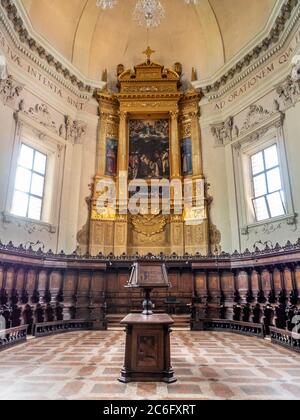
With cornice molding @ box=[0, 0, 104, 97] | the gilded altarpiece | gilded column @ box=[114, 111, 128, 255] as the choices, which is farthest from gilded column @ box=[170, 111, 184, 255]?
cornice molding @ box=[0, 0, 104, 97]

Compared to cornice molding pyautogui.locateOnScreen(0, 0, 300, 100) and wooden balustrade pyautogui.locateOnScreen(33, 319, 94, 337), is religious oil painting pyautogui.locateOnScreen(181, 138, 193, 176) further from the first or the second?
wooden balustrade pyautogui.locateOnScreen(33, 319, 94, 337)

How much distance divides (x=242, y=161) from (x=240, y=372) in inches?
352

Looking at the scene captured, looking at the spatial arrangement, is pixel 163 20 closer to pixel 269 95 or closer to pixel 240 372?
pixel 269 95

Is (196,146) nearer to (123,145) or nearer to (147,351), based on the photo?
(123,145)

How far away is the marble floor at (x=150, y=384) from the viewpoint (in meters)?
3.20

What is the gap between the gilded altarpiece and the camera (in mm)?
11711

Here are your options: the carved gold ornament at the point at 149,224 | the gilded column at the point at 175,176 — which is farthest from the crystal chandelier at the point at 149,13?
the carved gold ornament at the point at 149,224

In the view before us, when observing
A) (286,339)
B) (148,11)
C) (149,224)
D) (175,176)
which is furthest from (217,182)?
(286,339)

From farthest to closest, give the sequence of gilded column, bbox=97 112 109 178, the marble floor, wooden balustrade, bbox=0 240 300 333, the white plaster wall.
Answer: gilded column, bbox=97 112 109 178 < the white plaster wall < wooden balustrade, bbox=0 240 300 333 < the marble floor

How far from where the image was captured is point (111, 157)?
13023mm

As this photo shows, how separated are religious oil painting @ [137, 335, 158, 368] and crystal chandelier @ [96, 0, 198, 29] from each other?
995 centimetres

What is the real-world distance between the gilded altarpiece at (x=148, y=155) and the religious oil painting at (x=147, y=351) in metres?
7.71

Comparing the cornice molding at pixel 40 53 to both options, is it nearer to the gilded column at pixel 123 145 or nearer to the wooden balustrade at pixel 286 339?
the gilded column at pixel 123 145

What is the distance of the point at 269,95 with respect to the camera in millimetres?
10750
